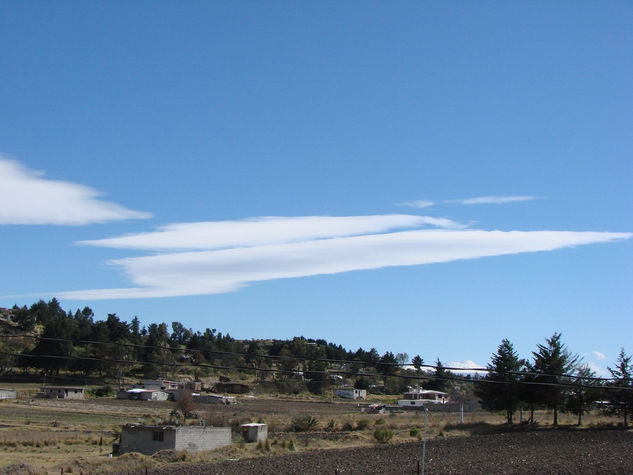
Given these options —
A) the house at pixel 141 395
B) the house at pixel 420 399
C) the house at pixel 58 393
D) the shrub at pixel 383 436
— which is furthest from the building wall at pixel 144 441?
the house at pixel 420 399

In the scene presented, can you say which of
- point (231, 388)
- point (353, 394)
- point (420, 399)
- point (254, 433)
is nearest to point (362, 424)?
point (254, 433)

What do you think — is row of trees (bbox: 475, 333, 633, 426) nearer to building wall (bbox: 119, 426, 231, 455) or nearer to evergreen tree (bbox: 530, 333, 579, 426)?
evergreen tree (bbox: 530, 333, 579, 426)

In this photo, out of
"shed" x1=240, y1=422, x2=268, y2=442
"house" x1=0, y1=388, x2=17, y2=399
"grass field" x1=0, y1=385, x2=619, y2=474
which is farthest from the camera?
"house" x1=0, y1=388, x2=17, y2=399

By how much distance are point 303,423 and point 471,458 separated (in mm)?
25247

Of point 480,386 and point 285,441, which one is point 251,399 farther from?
point 285,441

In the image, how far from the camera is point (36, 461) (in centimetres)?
3947

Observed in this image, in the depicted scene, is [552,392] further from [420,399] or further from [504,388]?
[420,399]

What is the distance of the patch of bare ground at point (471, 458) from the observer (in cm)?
3788

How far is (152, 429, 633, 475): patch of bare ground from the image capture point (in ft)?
124

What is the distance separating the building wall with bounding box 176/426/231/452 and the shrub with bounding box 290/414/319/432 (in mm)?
14737

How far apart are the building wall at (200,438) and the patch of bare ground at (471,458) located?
3.66m

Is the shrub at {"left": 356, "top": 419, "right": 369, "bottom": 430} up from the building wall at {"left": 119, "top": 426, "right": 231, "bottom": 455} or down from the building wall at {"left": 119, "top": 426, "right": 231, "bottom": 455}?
down

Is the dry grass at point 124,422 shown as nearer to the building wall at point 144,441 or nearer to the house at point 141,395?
the building wall at point 144,441

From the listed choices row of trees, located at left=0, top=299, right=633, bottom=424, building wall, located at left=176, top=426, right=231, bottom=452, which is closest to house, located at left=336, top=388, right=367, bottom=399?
row of trees, located at left=0, top=299, right=633, bottom=424
